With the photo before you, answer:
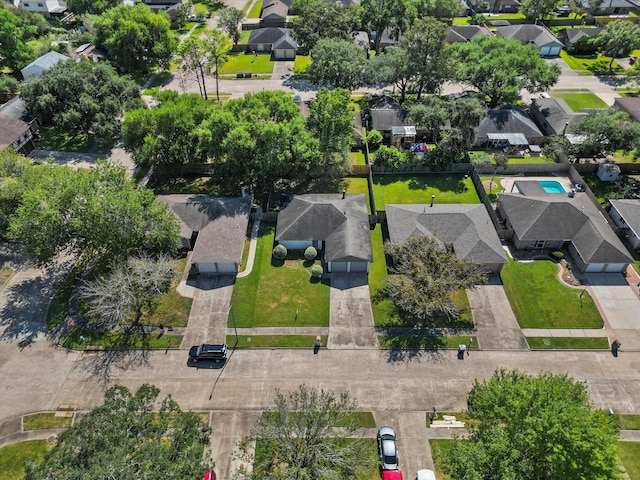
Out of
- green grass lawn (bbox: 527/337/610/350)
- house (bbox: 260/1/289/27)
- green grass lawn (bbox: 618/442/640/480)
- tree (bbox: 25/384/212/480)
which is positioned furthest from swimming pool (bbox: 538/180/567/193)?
house (bbox: 260/1/289/27)

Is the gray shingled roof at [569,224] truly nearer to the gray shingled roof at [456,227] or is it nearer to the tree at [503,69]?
the gray shingled roof at [456,227]

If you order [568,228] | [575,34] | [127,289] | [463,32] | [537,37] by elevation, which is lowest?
[127,289]

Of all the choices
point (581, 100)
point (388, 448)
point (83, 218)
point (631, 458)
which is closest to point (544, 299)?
point (631, 458)

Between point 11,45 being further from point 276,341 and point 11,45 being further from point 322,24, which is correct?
point 276,341

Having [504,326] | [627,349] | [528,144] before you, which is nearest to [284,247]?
[504,326]

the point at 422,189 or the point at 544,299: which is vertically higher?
the point at 544,299

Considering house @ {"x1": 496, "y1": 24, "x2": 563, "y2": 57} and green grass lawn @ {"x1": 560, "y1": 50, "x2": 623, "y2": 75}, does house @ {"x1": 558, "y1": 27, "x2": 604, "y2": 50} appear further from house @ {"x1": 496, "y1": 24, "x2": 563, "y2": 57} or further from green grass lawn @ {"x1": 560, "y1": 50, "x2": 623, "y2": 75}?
green grass lawn @ {"x1": 560, "y1": 50, "x2": 623, "y2": 75}

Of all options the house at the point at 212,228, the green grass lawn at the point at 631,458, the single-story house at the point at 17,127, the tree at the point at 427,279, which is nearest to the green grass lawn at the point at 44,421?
the house at the point at 212,228
